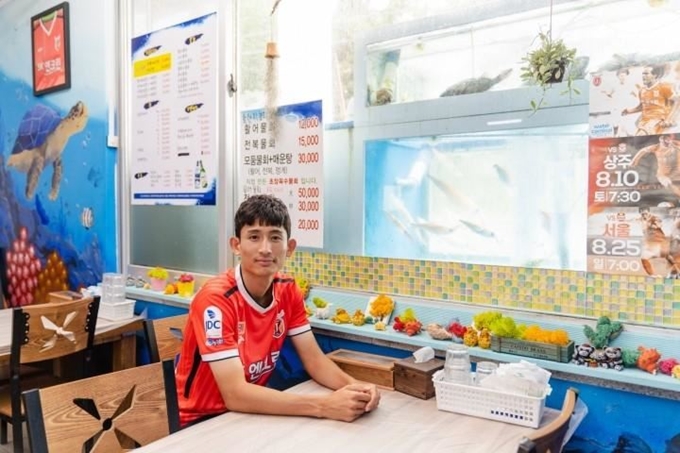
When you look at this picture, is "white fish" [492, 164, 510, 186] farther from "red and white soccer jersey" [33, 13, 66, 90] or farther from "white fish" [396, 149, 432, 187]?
A: "red and white soccer jersey" [33, 13, 66, 90]

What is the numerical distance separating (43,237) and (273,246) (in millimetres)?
2665

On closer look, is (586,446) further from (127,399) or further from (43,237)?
(43,237)

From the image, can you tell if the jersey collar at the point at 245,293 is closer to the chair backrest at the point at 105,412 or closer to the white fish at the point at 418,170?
the chair backrest at the point at 105,412

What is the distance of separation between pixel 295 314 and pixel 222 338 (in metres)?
0.39

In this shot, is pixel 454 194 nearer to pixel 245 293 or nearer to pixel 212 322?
pixel 245 293

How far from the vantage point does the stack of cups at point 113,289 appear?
9.84ft

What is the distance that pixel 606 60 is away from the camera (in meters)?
1.84

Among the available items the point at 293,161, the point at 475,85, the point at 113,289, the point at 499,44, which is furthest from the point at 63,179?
the point at 499,44

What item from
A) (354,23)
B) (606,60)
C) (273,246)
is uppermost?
(354,23)

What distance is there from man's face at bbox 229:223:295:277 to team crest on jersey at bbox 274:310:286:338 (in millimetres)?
186

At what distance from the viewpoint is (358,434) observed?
144 cm

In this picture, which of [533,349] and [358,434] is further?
[533,349]

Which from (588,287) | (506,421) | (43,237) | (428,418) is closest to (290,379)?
(428,418)

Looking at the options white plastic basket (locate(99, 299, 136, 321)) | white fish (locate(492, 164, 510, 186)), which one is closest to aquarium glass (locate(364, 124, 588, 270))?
white fish (locate(492, 164, 510, 186))
